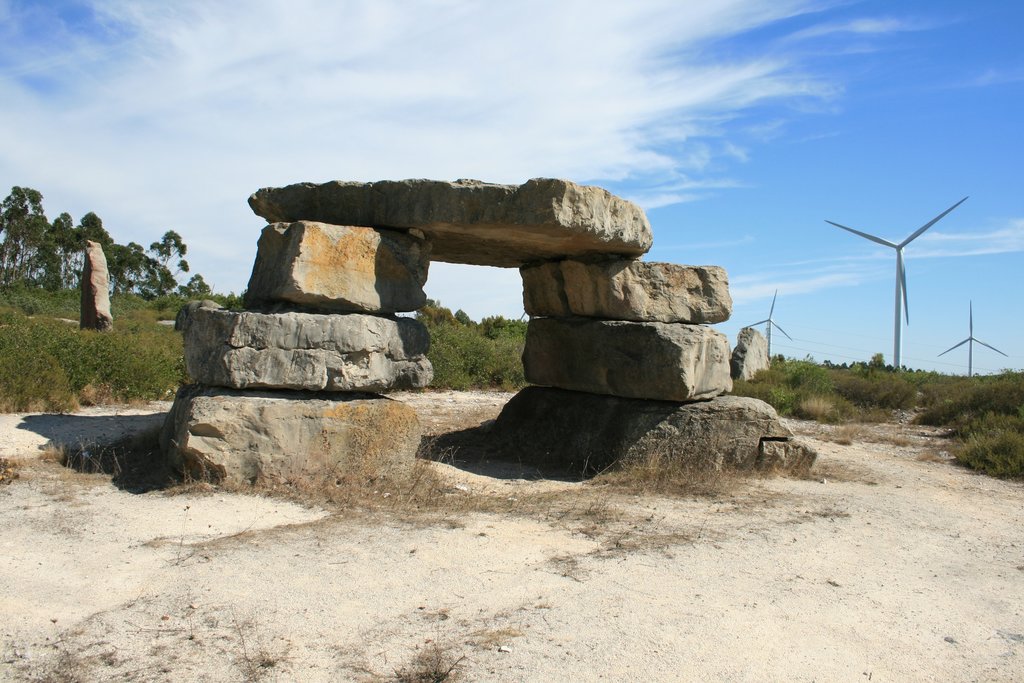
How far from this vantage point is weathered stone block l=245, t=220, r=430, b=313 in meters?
5.71

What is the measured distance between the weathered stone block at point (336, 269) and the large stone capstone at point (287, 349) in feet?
0.48

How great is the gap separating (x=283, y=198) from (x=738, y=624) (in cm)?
→ 468

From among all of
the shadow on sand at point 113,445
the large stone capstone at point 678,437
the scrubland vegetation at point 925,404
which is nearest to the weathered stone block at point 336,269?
the shadow on sand at point 113,445

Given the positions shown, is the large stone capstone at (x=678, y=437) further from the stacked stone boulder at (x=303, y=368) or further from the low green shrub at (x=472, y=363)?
the low green shrub at (x=472, y=363)

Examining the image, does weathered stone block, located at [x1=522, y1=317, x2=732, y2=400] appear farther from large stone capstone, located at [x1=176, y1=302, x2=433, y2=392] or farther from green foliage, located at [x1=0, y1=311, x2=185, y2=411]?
green foliage, located at [x1=0, y1=311, x2=185, y2=411]

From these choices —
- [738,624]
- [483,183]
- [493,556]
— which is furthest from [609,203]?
[738,624]

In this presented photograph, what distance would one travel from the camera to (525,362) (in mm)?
8344

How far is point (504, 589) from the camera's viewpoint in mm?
3994

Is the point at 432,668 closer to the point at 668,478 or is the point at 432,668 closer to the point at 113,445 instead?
the point at 668,478

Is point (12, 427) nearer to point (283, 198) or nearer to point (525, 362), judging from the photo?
point (283, 198)

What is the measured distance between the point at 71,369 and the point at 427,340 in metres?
4.60

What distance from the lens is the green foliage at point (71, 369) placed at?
7820 millimetres

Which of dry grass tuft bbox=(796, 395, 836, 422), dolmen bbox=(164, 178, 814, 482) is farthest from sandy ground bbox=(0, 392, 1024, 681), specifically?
dry grass tuft bbox=(796, 395, 836, 422)

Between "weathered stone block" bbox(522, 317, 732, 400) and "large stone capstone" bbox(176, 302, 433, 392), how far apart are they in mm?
2083
